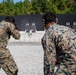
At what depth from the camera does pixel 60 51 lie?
4.47m

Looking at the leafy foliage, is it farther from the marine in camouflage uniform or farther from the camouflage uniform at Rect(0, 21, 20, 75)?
the marine in camouflage uniform

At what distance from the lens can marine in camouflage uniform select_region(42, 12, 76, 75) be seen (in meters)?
4.43

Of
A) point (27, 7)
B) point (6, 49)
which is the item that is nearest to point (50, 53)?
point (6, 49)

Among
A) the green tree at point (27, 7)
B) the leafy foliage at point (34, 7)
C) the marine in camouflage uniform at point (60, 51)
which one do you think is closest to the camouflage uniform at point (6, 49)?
the marine in camouflage uniform at point (60, 51)

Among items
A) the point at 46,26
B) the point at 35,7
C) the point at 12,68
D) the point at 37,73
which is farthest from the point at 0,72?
the point at 35,7

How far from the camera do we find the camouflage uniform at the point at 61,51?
443 cm

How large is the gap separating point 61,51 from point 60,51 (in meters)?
0.02

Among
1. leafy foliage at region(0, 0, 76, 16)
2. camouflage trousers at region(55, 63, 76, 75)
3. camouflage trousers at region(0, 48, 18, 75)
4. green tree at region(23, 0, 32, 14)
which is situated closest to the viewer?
camouflage trousers at region(55, 63, 76, 75)

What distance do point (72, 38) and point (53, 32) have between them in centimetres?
23

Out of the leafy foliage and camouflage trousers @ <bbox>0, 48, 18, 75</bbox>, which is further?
the leafy foliage

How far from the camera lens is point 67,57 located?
4430mm

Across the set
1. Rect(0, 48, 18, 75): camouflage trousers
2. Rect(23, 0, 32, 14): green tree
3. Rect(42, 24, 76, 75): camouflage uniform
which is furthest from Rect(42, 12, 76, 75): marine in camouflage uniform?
Rect(23, 0, 32, 14): green tree

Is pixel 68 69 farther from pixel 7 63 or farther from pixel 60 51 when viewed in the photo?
pixel 7 63

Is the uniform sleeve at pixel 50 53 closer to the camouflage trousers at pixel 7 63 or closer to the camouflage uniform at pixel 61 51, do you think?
the camouflage uniform at pixel 61 51
